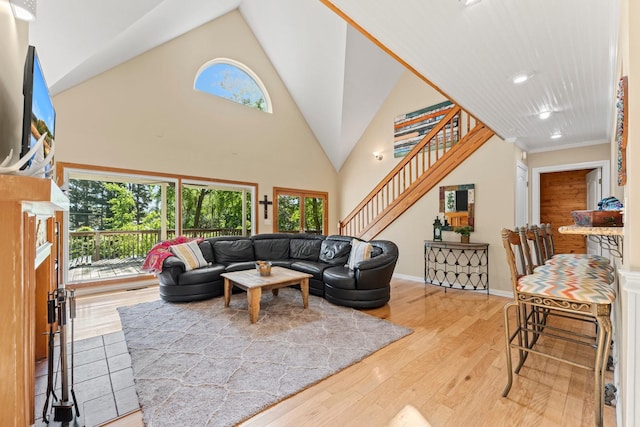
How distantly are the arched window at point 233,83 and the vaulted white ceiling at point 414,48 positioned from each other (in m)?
0.73

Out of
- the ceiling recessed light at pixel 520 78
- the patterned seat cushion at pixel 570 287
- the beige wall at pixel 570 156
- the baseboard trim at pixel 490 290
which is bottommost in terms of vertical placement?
the baseboard trim at pixel 490 290

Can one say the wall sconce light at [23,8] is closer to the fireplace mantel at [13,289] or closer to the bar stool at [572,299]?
the fireplace mantel at [13,289]

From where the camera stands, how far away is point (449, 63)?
7.63 ft

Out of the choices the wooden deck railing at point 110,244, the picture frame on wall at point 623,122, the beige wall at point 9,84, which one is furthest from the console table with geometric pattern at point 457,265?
the beige wall at point 9,84

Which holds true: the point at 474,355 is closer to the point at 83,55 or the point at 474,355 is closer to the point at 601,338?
the point at 601,338

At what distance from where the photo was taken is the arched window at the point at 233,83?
5.74 meters

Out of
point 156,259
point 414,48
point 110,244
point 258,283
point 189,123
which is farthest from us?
point 189,123

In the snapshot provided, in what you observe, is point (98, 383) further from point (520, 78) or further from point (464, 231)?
point (464, 231)

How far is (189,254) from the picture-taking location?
4.22 metres

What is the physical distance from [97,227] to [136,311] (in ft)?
7.49

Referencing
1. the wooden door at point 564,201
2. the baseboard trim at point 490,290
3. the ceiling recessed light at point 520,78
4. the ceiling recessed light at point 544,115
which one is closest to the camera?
the ceiling recessed light at point 520,78

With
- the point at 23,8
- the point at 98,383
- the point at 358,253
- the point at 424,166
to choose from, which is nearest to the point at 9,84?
the point at 23,8

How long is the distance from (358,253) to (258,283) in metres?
1.61

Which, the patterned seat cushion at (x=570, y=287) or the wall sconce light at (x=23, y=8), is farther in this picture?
the patterned seat cushion at (x=570, y=287)
